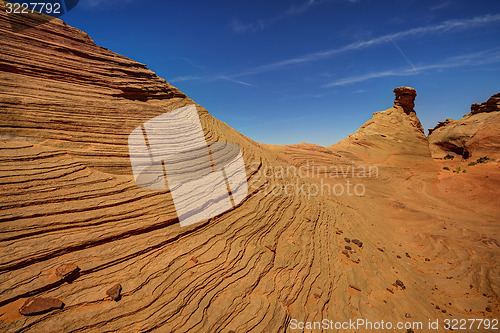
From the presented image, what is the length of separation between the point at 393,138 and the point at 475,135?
12.2 meters

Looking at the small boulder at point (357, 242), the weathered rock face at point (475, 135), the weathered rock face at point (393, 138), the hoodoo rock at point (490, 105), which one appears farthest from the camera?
the hoodoo rock at point (490, 105)

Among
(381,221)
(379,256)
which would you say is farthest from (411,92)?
(379,256)

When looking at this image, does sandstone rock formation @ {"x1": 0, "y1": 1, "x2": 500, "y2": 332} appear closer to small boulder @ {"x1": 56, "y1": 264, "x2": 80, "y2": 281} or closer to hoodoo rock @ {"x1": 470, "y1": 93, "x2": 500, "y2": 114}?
small boulder @ {"x1": 56, "y1": 264, "x2": 80, "y2": 281}

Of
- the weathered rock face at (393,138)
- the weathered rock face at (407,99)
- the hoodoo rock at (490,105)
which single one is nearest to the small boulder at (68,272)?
the weathered rock face at (393,138)

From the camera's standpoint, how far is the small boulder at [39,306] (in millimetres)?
3166

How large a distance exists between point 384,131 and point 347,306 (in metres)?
29.6

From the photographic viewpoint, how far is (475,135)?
29375 millimetres

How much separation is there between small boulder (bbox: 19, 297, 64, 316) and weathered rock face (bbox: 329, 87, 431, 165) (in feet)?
85.3

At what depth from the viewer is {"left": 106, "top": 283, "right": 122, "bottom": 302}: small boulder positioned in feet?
12.5

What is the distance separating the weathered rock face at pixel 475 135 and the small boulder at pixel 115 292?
37.8 metres

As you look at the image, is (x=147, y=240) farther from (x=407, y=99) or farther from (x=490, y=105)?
(x=490, y=105)

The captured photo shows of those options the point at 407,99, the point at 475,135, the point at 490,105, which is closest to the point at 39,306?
the point at 407,99

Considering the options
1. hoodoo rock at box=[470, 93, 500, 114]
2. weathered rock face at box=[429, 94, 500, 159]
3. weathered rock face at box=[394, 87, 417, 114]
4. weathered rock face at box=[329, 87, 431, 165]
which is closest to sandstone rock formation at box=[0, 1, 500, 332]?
weathered rock face at box=[329, 87, 431, 165]

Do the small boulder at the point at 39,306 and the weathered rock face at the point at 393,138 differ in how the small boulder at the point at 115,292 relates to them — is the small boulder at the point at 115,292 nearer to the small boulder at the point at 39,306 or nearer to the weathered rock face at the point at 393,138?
the small boulder at the point at 39,306
